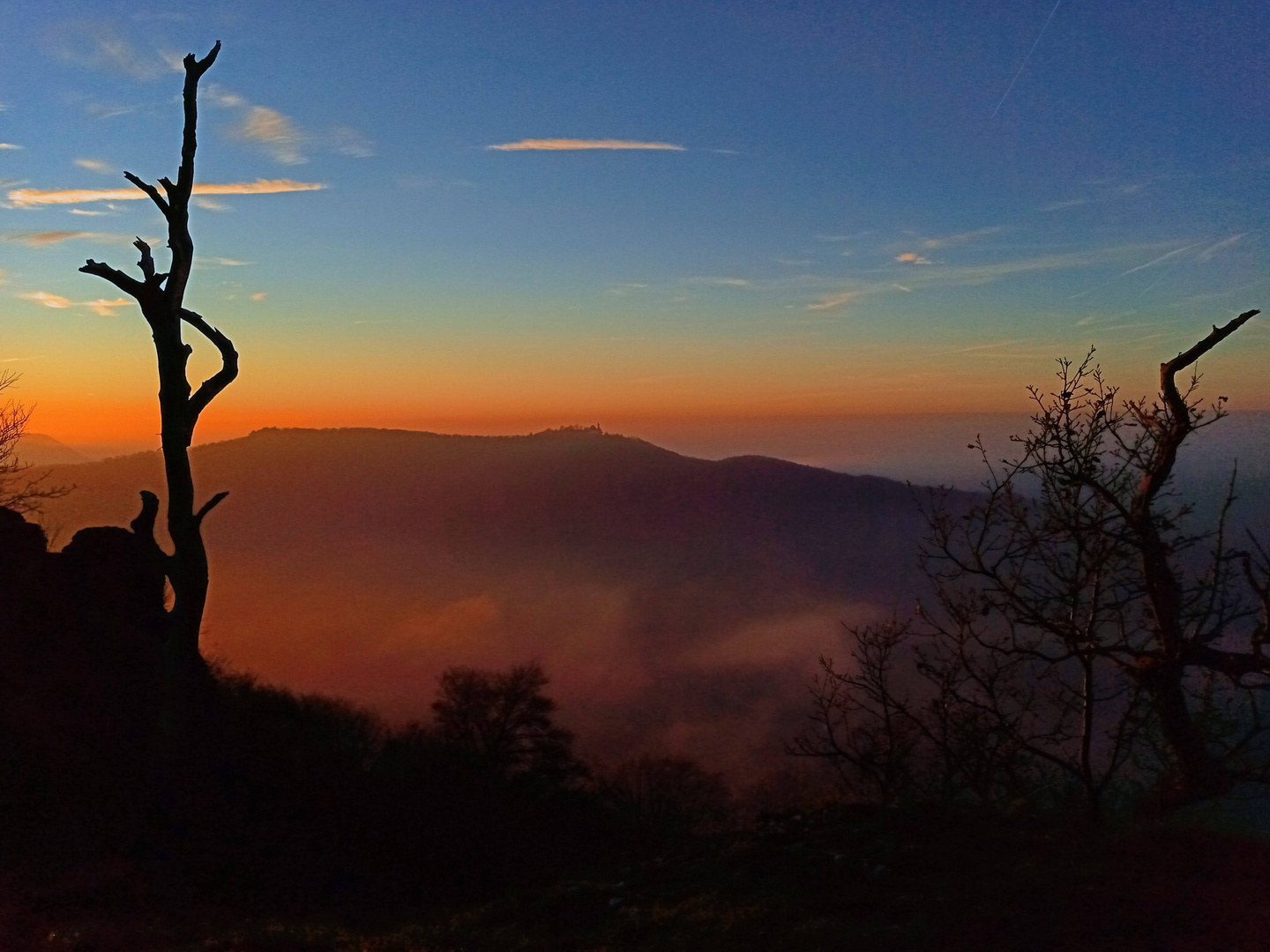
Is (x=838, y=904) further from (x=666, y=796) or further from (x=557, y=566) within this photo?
(x=557, y=566)

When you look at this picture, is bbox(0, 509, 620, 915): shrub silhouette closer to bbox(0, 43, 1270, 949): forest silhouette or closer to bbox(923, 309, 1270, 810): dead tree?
bbox(0, 43, 1270, 949): forest silhouette

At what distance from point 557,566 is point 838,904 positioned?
552 ft

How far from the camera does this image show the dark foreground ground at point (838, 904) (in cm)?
655

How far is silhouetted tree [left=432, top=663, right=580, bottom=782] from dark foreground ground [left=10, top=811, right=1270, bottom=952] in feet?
36.8

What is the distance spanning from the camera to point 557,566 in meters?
174

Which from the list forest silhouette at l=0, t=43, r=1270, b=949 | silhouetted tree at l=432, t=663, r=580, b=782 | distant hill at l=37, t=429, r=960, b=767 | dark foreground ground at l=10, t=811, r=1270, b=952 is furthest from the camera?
distant hill at l=37, t=429, r=960, b=767

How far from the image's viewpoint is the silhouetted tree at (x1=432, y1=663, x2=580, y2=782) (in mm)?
22500

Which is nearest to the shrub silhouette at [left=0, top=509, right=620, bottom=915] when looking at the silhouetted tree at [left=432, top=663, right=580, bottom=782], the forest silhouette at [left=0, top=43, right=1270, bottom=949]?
the forest silhouette at [left=0, top=43, right=1270, bottom=949]

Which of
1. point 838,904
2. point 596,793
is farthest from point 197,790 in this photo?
point 596,793

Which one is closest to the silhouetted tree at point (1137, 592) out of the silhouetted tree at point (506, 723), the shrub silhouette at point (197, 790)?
the shrub silhouette at point (197, 790)

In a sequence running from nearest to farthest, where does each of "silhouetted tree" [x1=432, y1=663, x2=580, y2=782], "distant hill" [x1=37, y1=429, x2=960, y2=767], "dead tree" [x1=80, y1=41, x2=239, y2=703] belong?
"dead tree" [x1=80, y1=41, x2=239, y2=703]
"silhouetted tree" [x1=432, y1=663, x2=580, y2=782]
"distant hill" [x1=37, y1=429, x2=960, y2=767]

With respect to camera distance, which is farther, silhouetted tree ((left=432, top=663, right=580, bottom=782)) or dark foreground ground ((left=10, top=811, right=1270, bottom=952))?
silhouetted tree ((left=432, top=663, right=580, bottom=782))

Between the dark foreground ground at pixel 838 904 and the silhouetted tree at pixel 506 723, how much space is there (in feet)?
36.8

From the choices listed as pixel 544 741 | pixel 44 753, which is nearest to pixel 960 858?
pixel 44 753
